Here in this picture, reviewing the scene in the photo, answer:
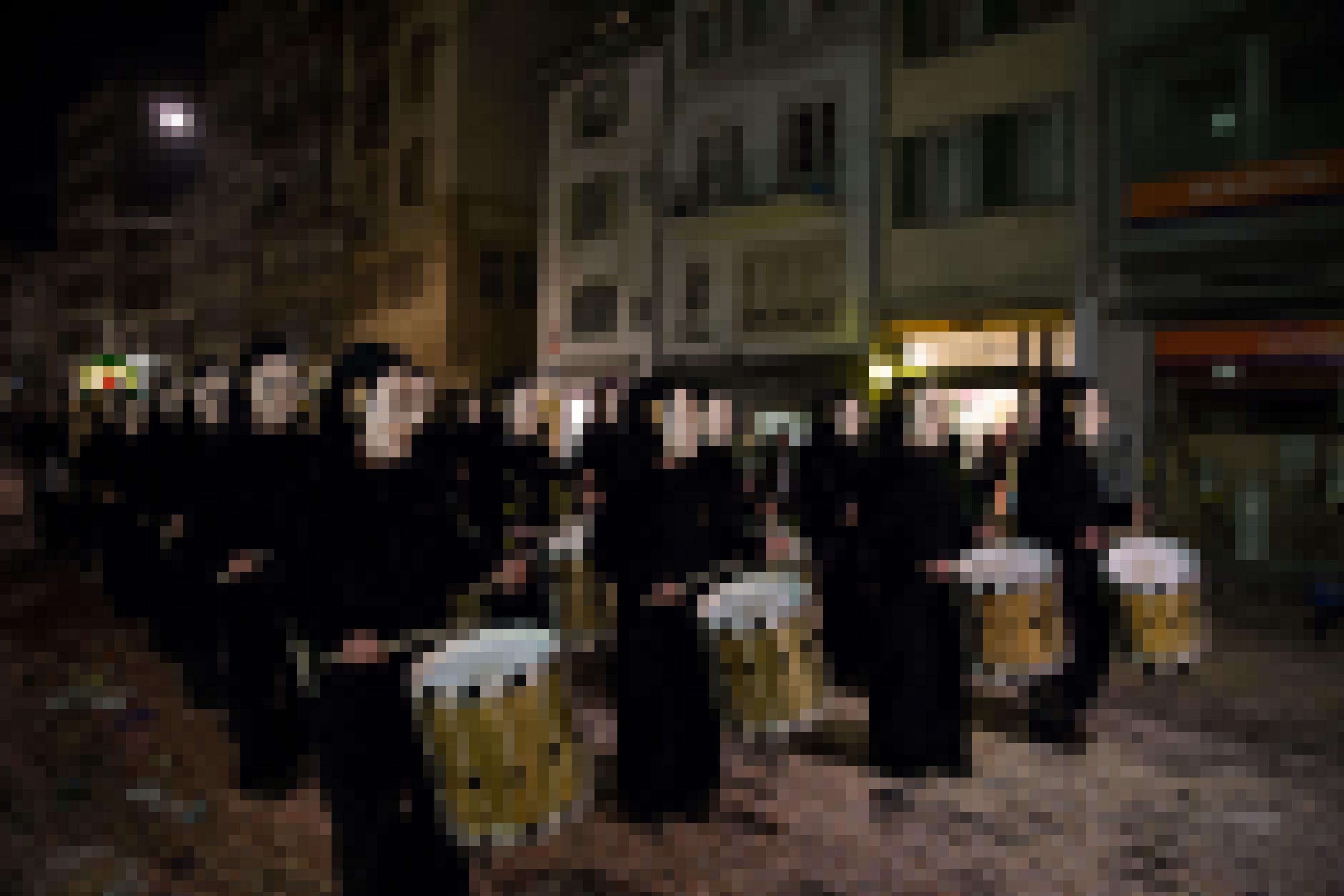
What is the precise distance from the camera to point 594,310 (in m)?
30.2

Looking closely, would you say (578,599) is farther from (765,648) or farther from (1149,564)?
(1149,564)

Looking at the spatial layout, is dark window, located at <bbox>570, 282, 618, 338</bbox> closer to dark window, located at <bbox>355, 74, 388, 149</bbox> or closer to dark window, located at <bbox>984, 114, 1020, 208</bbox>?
dark window, located at <bbox>984, 114, 1020, 208</bbox>

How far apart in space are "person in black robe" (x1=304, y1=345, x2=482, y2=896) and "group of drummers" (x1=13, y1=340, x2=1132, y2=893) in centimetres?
1

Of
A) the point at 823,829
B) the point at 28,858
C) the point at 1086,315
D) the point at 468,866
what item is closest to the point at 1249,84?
the point at 1086,315

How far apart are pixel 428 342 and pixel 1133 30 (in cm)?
2464

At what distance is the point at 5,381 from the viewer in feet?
172

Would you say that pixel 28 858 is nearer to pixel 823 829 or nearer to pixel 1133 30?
pixel 823 829

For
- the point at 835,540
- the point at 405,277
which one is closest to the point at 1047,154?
the point at 835,540

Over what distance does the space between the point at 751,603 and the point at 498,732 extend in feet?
6.20

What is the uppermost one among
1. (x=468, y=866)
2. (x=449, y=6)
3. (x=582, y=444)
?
(x=449, y=6)

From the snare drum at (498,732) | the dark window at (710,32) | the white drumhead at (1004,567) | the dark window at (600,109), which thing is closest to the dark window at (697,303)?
the dark window at (710,32)

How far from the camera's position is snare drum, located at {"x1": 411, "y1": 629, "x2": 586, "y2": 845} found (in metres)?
4.14

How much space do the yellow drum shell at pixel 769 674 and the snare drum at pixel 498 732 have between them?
146cm

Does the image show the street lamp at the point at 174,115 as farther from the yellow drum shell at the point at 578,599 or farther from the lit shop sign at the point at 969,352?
the yellow drum shell at the point at 578,599
